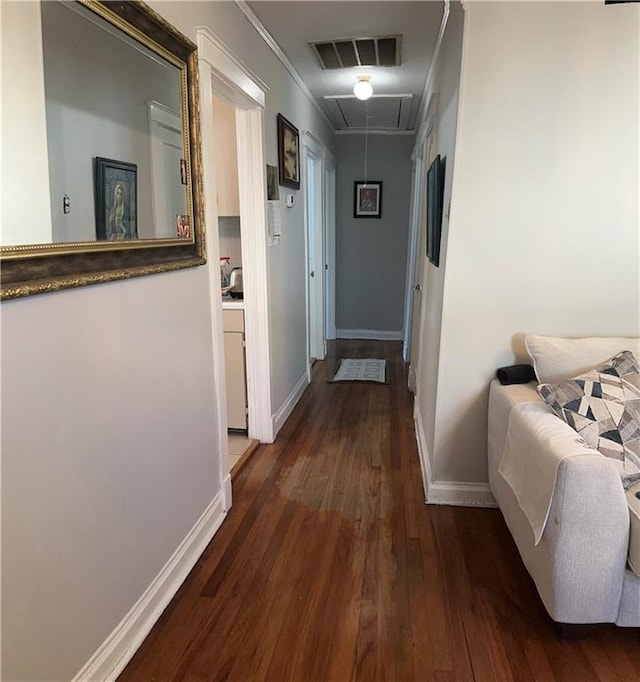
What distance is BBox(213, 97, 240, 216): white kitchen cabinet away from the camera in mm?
2979

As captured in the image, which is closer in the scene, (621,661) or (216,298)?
(621,661)

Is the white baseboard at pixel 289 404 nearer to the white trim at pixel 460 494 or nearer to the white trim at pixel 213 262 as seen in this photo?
the white trim at pixel 213 262

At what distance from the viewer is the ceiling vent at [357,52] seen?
2867 millimetres

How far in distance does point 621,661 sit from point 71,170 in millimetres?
2209

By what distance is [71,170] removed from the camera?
1.28 m

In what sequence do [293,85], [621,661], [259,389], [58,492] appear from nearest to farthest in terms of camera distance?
[58,492], [621,661], [259,389], [293,85]

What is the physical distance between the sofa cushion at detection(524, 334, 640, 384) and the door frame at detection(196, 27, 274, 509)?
1.42 metres

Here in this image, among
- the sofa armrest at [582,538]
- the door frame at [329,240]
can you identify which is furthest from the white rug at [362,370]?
the sofa armrest at [582,538]

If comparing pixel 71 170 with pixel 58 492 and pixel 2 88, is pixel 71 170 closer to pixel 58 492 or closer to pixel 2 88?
pixel 2 88

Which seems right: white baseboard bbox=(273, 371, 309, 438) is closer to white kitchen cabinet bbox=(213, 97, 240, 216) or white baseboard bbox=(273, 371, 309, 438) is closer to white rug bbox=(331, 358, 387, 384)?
white rug bbox=(331, 358, 387, 384)

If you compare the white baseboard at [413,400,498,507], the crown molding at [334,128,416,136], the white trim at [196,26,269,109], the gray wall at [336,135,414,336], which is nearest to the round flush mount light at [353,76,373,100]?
the white trim at [196,26,269,109]

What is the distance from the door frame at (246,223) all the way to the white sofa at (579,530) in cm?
138

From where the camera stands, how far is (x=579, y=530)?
1511 mm

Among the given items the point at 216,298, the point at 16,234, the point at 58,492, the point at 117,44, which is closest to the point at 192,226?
the point at 216,298
